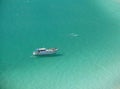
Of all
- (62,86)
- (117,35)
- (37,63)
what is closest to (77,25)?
(117,35)

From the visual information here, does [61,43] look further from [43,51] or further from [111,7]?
[111,7]

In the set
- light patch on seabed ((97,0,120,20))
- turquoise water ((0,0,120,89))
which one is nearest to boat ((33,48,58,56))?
turquoise water ((0,0,120,89))

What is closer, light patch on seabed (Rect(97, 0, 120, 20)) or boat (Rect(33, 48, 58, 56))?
boat (Rect(33, 48, 58, 56))

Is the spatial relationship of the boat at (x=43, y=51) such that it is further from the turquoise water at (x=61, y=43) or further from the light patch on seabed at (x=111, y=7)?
the light patch on seabed at (x=111, y=7)

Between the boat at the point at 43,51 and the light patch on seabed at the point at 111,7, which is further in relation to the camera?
the light patch on seabed at the point at 111,7

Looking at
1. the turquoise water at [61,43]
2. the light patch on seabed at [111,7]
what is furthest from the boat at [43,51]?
the light patch on seabed at [111,7]

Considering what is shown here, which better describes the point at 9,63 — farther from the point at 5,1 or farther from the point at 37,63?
the point at 5,1

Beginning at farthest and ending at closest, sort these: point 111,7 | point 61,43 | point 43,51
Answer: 1. point 111,7
2. point 61,43
3. point 43,51

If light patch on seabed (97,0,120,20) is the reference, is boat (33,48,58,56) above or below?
below

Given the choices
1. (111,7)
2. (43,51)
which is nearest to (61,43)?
(43,51)

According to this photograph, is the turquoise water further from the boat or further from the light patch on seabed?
the boat
